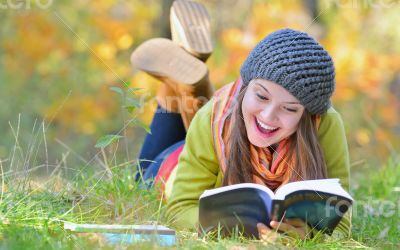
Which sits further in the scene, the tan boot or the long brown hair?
the tan boot

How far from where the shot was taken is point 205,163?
284 cm

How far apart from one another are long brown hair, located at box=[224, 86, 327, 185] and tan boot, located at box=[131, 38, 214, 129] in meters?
0.74

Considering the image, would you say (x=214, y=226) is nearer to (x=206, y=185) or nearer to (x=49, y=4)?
(x=206, y=185)

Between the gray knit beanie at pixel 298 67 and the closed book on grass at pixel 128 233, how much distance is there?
645mm

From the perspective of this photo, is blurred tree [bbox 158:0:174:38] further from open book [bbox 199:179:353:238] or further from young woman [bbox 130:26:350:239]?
open book [bbox 199:179:353:238]

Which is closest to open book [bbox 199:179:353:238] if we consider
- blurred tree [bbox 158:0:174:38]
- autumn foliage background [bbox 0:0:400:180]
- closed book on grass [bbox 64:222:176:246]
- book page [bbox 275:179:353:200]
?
book page [bbox 275:179:353:200]

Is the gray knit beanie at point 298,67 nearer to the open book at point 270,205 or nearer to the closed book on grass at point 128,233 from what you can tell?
the open book at point 270,205

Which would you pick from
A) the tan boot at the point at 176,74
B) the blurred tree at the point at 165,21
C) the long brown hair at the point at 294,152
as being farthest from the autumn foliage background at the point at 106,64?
the long brown hair at the point at 294,152

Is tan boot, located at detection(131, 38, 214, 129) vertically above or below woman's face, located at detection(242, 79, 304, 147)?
below

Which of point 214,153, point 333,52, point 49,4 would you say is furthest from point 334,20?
point 214,153

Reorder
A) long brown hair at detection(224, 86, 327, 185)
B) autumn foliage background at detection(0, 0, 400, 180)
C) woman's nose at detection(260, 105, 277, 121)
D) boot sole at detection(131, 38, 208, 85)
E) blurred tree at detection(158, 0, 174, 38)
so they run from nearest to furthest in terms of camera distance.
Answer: woman's nose at detection(260, 105, 277, 121) → long brown hair at detection(224, 86, 327, 185) → boot sole at detection(131, 38, 208, 85) → blurred tree at detection(158, 0, 174, 38) → autumn foliage background at detection(0, 0, 400, 180)

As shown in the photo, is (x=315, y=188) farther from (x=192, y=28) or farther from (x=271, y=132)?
(x=192, y=28)

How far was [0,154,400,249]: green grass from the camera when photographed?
7.42ft

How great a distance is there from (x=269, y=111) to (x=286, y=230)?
1.32ft
